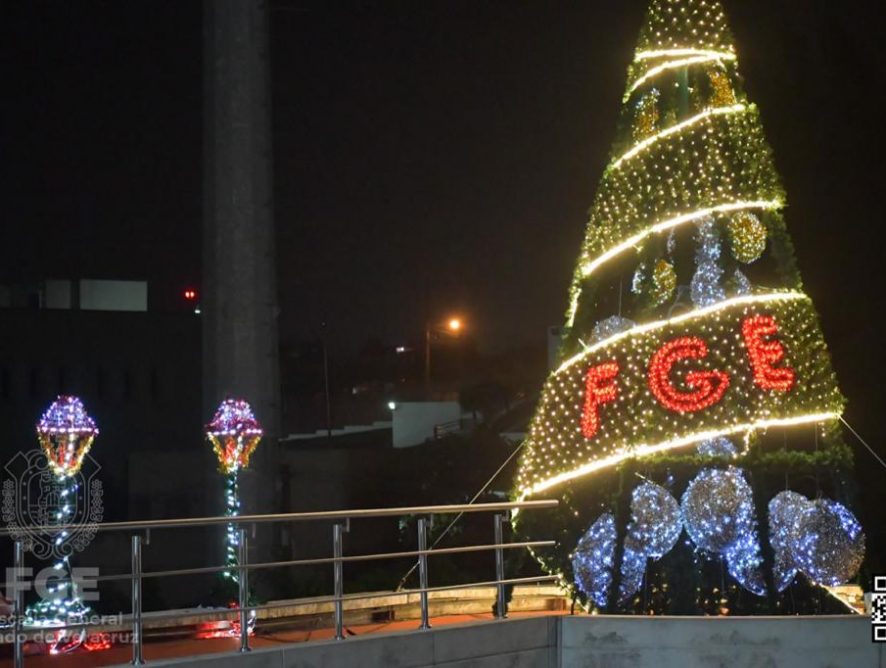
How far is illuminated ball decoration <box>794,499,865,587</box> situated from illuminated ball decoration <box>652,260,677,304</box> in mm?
2233

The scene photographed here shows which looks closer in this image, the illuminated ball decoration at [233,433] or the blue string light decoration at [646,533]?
the blue string light decoration at [646,533]

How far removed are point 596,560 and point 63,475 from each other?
5.18 meters

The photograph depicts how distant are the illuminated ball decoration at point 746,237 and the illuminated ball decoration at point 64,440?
6433 mm

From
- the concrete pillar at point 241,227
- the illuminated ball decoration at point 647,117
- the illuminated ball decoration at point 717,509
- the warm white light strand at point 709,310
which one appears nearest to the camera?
the illuminated ball decoration at point 717,509

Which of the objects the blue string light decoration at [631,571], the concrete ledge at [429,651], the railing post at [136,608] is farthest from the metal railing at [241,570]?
the blue string light decoration at [631,571]

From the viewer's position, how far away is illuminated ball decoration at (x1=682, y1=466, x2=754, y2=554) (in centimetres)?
1105

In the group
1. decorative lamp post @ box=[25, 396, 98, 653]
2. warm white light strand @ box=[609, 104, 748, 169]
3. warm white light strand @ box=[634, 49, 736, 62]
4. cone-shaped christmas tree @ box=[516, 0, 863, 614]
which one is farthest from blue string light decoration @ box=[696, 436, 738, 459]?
decorative lamp post @ box=[25, 396, 98, 653]

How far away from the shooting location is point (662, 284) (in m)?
11.7

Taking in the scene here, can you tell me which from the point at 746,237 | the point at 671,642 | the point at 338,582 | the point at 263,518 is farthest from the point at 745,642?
the point at 263,518

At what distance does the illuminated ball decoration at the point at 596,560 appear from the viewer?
36.8ft

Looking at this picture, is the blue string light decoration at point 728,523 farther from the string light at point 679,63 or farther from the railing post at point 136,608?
the railing post at point 136,608

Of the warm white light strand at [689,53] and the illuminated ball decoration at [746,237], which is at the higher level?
the warm white light strand at [689,53]

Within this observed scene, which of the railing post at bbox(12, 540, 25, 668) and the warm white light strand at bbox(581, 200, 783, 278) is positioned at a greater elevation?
the warm white light strand at bbox(581, 200, 783, 278)

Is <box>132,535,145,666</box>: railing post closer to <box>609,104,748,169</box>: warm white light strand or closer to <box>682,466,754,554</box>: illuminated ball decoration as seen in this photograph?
<box>682,466,754,554</box>: illuminated ball decoration
